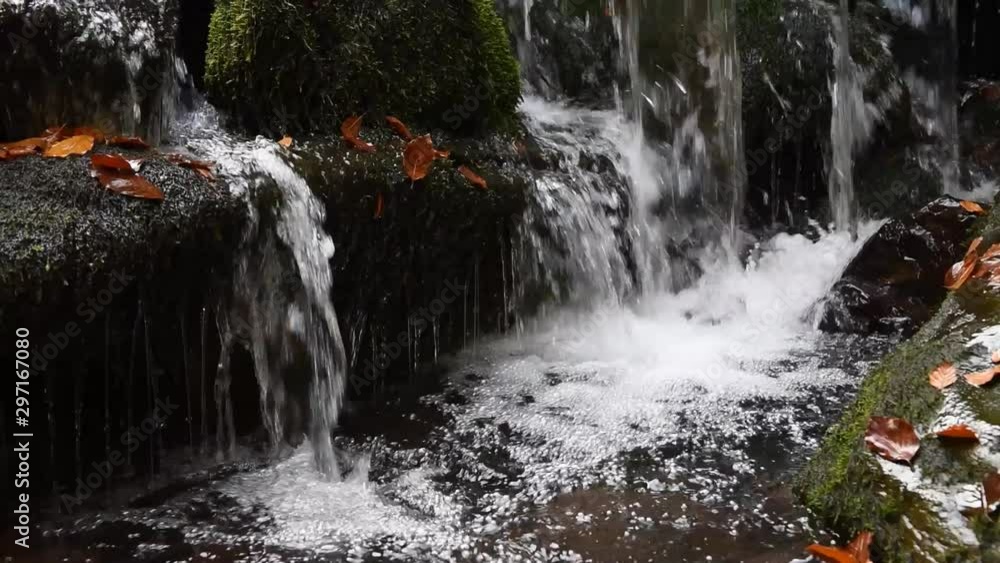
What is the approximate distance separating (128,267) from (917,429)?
2.83m

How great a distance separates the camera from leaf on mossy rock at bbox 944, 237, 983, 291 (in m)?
3.60

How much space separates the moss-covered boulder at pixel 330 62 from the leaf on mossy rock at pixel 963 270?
2.88 metres

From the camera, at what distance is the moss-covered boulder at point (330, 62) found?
4477mm

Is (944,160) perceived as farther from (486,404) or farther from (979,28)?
(486,404)

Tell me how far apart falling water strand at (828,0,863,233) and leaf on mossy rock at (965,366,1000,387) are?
5294 mm

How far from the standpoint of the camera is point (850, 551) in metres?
2.46

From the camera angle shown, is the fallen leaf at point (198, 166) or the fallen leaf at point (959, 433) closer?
the fallen leaf at point (959, 433)

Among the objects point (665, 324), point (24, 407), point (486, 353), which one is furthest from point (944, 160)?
point (24, 407)

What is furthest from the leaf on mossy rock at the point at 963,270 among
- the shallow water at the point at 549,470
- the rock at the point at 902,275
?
the shallow water at the point at 549,470
